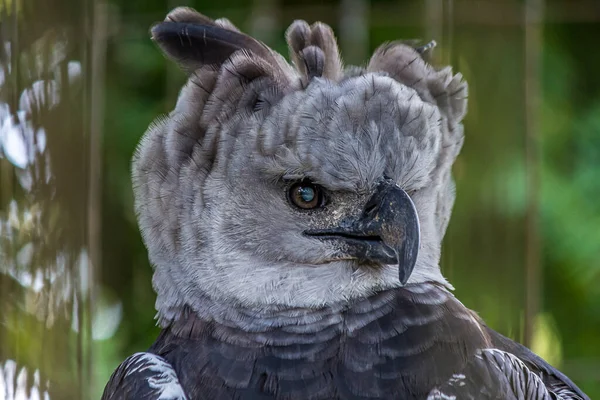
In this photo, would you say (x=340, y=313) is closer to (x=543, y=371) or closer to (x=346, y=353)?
(x=346, y=353)

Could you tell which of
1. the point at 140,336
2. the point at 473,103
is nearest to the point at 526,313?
the point at 473,103

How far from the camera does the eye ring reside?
1.64 metres

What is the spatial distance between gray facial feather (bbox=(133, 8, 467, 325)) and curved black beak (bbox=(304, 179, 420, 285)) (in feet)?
0.07

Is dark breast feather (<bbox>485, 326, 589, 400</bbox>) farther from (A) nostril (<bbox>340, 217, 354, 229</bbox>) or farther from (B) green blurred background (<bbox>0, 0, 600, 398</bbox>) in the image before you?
(B) green blurred background (<bbox>0, 0, 600, 398</bbox>)

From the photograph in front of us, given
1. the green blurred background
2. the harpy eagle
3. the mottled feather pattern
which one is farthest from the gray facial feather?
the green blurred background

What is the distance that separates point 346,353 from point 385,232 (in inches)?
9.4

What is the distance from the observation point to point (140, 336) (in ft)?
11.7

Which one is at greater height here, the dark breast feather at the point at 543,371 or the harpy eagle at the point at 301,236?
the harpy eagle at the point at 301,236

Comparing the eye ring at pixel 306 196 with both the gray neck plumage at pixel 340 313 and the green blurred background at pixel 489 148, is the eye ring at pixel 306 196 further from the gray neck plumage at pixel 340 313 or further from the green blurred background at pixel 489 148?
the green blurred background at pixel 489 148

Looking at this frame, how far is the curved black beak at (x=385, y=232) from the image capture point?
→ 150 centimetres

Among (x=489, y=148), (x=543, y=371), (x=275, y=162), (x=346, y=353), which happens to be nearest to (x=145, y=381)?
(x=346, y=353)

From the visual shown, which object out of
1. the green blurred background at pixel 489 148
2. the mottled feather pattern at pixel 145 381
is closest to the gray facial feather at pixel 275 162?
the mottled feather pattern at pixel 145 381

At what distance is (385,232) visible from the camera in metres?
1.55

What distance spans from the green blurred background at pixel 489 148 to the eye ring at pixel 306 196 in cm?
106
